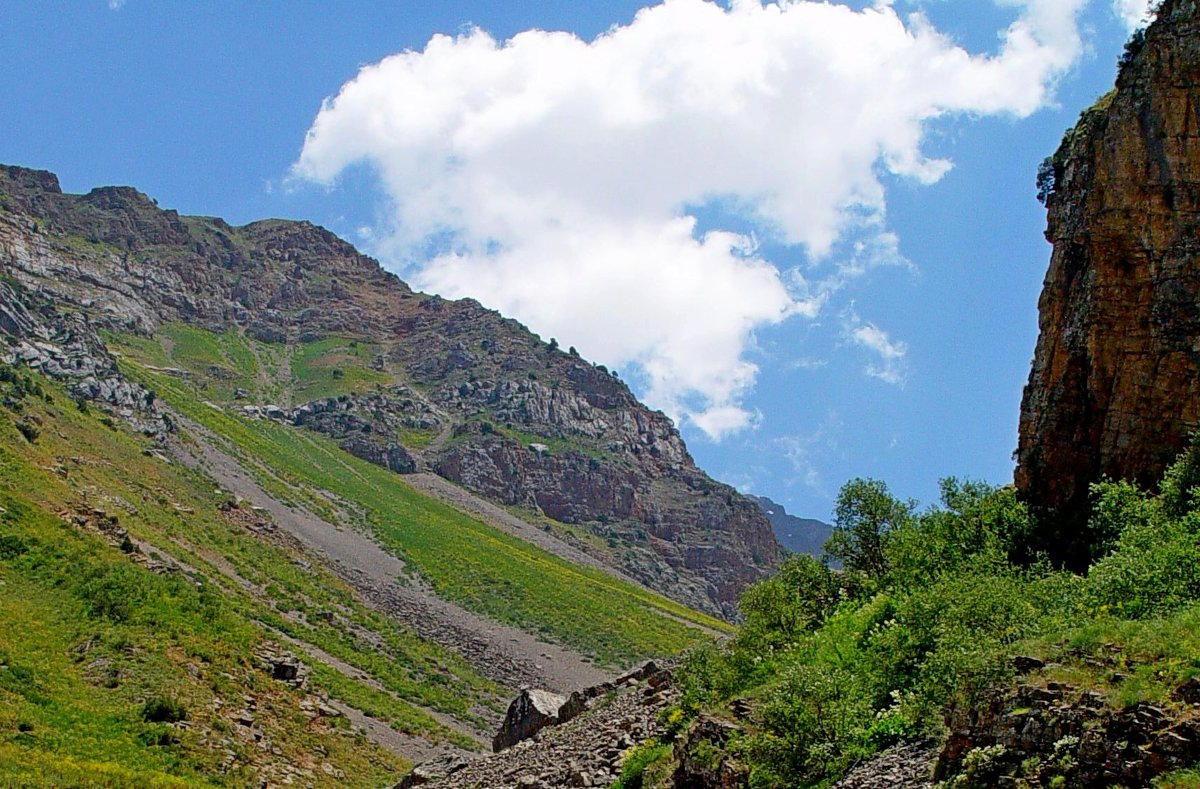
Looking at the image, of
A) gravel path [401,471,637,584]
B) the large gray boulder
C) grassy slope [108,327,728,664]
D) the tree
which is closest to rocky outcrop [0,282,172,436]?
grassy slope [108,327,728,664]

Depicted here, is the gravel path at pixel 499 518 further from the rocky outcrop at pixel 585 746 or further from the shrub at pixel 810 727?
the shrub at pixel 810 727

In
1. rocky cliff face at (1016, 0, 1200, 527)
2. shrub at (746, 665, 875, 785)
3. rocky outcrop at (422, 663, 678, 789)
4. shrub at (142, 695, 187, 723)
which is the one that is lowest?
shrub at (142, 695, 187, 723)

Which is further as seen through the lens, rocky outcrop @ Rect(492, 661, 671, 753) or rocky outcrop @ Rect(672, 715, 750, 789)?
rocky outcrop @ Rect(492, 661, 671, 753)

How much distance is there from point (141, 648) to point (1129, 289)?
4109 cm

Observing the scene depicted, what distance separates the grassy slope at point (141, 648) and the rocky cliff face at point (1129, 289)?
105 ft

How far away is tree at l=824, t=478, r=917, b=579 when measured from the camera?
34.2 m

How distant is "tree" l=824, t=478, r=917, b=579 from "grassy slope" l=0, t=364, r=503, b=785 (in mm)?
23045

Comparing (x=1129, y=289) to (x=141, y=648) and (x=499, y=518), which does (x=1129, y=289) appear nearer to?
(x=141, y=648)

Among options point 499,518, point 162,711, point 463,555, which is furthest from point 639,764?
point 499,518

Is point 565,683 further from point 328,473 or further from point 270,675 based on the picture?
point 328,473

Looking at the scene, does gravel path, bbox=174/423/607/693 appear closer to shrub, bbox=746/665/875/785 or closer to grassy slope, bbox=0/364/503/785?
grassy slope, bbox=0/364/503/785

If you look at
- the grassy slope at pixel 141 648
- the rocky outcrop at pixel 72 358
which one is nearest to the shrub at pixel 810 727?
the grassy slope at pixel 141 648

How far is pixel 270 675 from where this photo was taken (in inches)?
1698

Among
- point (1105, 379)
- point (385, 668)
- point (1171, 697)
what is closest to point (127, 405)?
point (385, 668)
